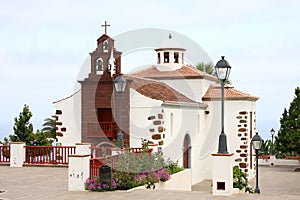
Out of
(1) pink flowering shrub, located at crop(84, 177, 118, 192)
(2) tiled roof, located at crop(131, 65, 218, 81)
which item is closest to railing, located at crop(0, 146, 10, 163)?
(1) pink flowering shrub, located at crop(84, 177, 118, 192)

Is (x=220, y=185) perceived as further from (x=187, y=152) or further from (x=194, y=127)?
(x=194, y=127)

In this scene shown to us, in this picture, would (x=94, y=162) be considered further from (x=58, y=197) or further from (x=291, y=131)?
(x=291, y=131)

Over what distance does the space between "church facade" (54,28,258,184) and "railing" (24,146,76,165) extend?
1.87 metres

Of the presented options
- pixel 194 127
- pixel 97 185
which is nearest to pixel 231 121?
pixel 194 127

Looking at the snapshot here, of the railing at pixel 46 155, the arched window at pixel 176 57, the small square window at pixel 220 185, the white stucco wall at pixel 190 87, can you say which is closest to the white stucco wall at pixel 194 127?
the white stucco wall at pixel 190 87

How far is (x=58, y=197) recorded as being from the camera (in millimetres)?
13812

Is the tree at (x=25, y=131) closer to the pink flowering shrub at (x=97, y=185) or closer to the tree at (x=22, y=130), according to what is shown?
the tree at (x=22, y=130)

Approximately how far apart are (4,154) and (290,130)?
812 inches

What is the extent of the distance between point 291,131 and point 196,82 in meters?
10.9

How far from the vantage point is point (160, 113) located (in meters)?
22.8

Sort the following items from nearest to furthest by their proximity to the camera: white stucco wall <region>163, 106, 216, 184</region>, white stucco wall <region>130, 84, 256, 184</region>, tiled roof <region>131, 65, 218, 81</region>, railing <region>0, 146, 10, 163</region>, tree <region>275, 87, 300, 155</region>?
railing <region>0, 146, 10, 163</region> → white stucco wall <region>130, 84, 256, 184</region> → white stucco wall <region>163, 106, 216, 184</region> → tiled roof <region>131, 65, 218, 81</region> → tree <region>275, 87, 300, 155</region>

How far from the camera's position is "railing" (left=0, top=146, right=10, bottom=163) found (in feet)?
72.1

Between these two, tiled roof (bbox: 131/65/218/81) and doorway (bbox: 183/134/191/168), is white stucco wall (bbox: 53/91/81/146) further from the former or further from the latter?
tiled roof (bbox: 131/65/218/81)

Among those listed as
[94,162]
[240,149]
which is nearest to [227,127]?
[240,149]
